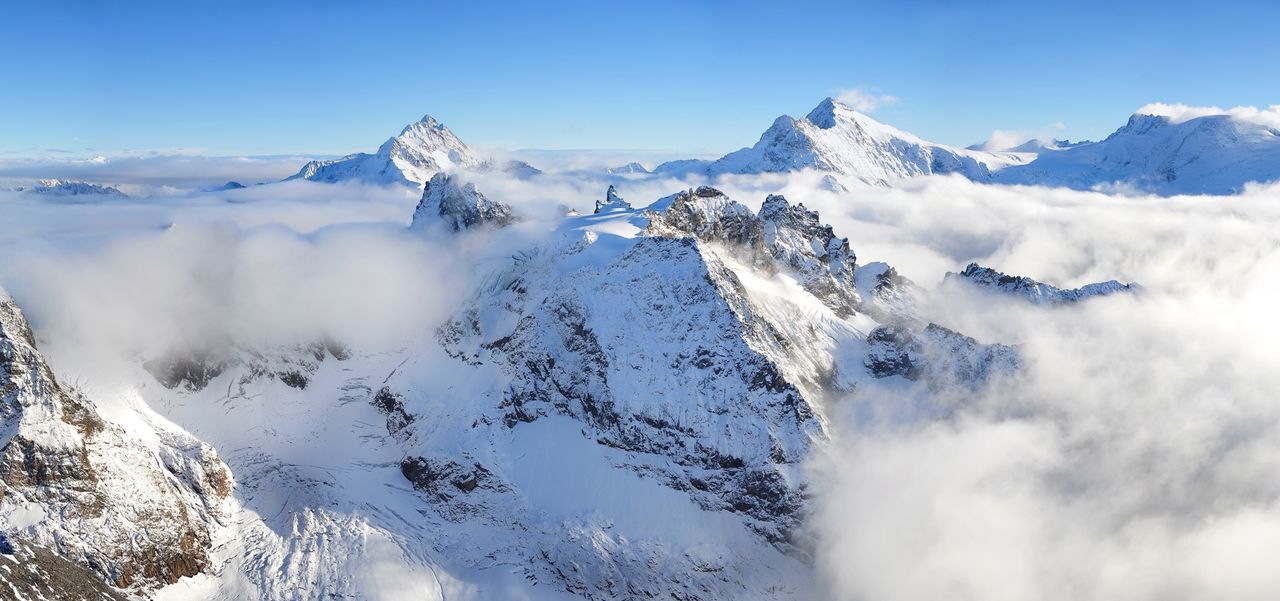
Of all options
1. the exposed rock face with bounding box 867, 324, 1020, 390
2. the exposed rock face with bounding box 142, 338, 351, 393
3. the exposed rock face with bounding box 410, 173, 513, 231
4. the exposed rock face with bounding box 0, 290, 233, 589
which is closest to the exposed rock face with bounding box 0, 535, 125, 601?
the exposed rock face with bounding box 0, 290, 233, 589

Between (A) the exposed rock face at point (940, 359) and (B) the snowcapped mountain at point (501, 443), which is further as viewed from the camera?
→ (A) the exposed rock face at point (940, 359)

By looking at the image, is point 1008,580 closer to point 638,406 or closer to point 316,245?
point 638,406

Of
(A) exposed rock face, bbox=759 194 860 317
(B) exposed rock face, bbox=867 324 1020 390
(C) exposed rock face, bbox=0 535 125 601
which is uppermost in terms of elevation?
(A) exposed rock face, bbox=759 194 860 317

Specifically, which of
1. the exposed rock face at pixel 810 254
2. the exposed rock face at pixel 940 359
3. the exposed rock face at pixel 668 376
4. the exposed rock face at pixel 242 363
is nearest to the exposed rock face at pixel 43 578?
the exposed rock face at pixel 242 363

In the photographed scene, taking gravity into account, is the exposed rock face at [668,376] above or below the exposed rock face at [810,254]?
below

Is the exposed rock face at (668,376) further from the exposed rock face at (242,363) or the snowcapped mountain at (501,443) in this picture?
the exposed rock face at (242,363)

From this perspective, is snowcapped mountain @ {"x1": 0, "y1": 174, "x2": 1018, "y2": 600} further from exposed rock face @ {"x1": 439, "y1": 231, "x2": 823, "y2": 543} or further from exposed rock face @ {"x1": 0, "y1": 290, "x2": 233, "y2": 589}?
exposed rock face @ {"x1": 439, "y1": 231, "x2": 823, "y2": 543}

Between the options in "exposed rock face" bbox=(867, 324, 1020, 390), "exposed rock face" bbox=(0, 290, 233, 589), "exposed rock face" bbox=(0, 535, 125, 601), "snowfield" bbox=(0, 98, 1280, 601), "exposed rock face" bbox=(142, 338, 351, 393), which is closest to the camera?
"exposed rock face" bbox=(0, 535, 125, 601)

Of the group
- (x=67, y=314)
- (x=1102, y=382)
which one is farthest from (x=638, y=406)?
(x=1102, y=382)

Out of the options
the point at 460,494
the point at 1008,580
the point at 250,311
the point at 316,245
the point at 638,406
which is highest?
the point at 316,245
